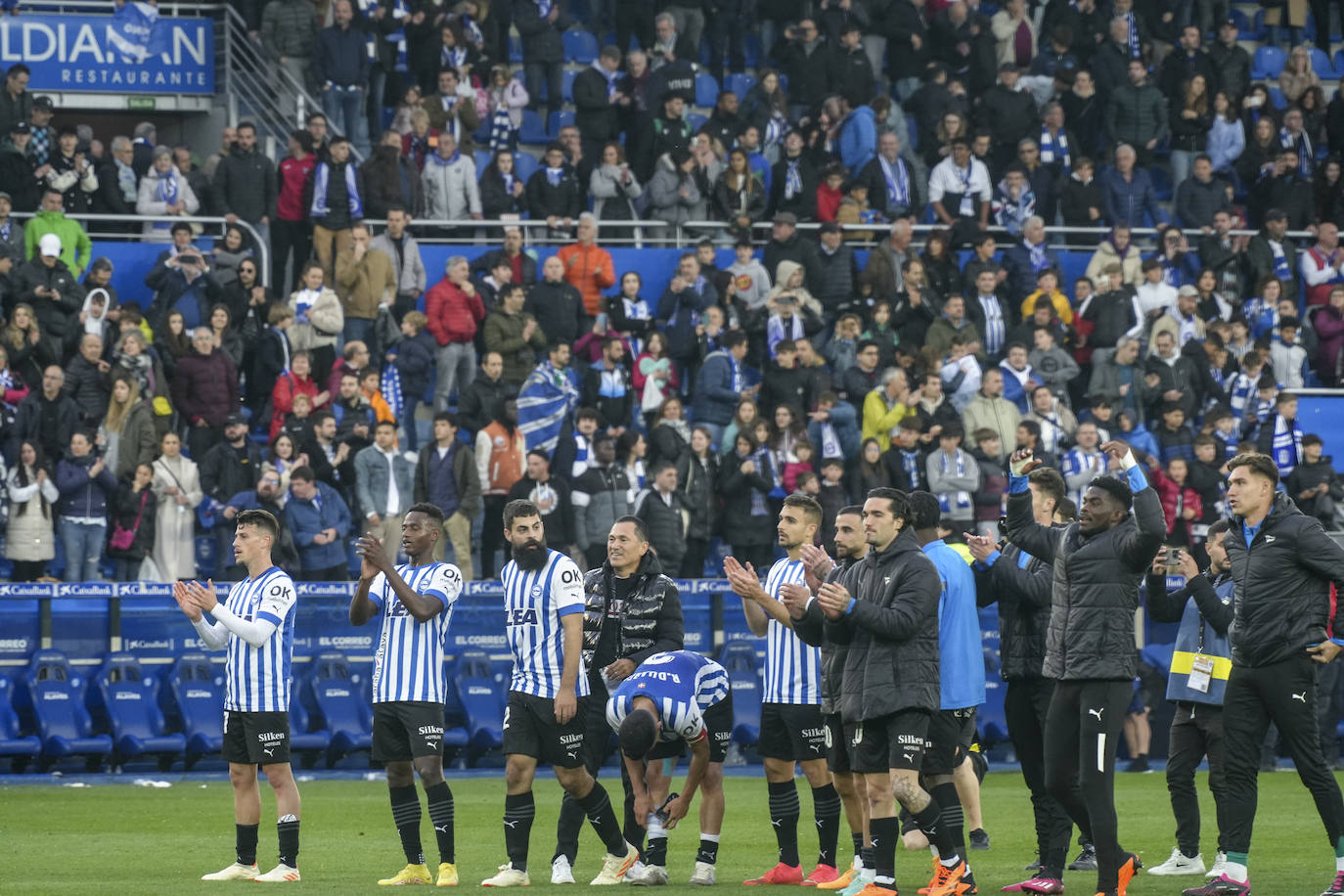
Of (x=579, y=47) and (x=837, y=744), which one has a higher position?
(x=579, y=47)

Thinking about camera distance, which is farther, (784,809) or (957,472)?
(957,472)

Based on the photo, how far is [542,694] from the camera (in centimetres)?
1091

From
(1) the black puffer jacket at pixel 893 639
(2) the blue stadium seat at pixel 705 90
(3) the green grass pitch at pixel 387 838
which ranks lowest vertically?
(3) the green grass pitch at pixel 387 838

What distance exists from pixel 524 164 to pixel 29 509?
30.9 feet

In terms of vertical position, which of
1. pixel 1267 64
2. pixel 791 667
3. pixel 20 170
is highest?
pixel 1267 64

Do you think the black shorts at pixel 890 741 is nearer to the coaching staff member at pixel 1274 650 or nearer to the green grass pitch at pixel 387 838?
the green grass pitch at pixel 387 838

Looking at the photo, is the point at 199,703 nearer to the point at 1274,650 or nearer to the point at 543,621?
the point at 543,621

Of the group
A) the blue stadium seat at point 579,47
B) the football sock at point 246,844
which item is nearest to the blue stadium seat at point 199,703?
the football sock at point 246,844

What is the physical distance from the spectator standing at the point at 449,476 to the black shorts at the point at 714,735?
8.61 m

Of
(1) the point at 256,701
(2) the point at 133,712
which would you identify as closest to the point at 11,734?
(2) the point at 133,712

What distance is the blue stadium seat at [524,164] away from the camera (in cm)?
2558

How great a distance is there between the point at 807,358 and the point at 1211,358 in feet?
17.9

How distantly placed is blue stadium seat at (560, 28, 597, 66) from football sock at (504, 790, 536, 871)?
1820 centimetres

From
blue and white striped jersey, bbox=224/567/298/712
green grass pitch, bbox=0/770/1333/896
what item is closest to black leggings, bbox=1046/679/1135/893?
green grass pitch, bbox=0/770/1333/896
